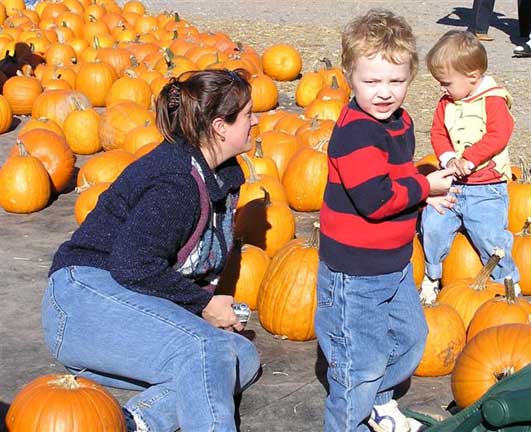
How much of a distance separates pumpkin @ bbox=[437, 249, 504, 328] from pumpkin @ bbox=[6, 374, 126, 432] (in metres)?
1.93

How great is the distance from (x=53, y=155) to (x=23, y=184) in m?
0.45

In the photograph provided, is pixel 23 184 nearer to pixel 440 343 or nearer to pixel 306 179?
pixel 306 179

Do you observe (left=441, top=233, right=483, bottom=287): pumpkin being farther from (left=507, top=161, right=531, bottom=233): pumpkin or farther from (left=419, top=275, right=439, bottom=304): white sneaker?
(left=507, top=161, right=531, bottom=233): pumpkin

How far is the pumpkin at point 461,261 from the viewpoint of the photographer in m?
5.08

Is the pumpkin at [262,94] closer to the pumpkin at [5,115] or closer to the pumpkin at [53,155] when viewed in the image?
the pumpkin at [5,115]

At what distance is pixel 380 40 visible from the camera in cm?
315

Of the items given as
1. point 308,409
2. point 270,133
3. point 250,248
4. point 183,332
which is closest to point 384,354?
point 308,409

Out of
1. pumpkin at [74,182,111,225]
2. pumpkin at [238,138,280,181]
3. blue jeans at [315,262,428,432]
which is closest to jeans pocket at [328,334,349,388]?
blue jeans at [315,262,428,432]

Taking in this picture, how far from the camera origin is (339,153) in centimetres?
325

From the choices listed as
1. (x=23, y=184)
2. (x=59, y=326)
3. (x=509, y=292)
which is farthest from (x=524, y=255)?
(x=23, y=184)

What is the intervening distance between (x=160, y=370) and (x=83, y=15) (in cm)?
1038

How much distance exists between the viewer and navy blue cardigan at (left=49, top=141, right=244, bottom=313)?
11.7 feet

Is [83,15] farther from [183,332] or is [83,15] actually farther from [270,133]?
[183,332]

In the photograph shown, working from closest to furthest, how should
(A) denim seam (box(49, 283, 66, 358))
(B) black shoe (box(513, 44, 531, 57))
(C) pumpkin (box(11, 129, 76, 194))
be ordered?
(A) denim seam (box(49, 283, 66, 358)), (C) pumpkin (box(11, 129, 76, 194)), (B) black shoe (box(513, 44, 531, 57))
